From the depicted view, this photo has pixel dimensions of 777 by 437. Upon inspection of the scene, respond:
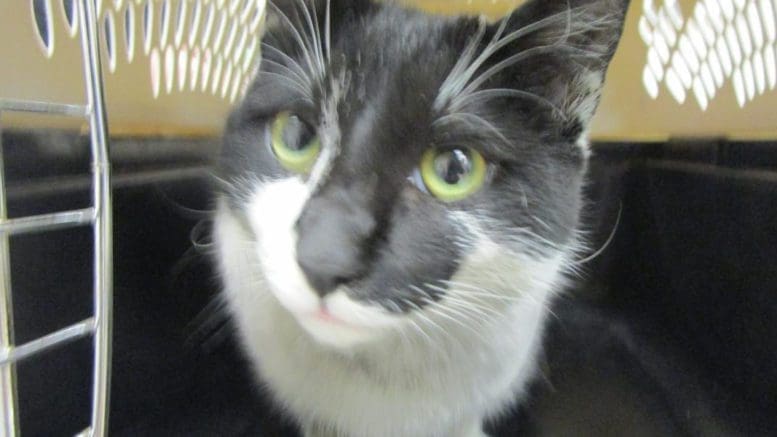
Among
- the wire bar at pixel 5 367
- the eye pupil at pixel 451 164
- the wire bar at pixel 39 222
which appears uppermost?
the eye pupil at pixel 451 164

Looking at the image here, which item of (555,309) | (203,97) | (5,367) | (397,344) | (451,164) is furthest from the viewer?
(555,309)

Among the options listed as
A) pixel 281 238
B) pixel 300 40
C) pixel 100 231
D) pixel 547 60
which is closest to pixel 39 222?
pixel 100 231

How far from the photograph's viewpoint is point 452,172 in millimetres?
609

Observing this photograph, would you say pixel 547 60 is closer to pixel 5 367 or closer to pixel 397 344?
pixel 397 344

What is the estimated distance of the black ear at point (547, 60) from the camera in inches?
23.5

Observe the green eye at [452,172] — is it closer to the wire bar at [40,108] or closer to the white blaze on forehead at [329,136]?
the white blaze on forehead at [329,136]

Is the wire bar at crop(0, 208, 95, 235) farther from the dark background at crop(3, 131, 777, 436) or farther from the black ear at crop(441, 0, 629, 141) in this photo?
the black ear at crop(441, 0, 629, 141)

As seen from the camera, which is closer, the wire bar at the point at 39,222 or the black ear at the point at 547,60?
the wire bar at the point at 39,222

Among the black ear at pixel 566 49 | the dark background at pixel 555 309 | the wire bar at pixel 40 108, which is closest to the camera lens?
the wire bar at pixel 40 108

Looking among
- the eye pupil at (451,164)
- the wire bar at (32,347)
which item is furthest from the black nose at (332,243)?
the wire bar at (32,347)

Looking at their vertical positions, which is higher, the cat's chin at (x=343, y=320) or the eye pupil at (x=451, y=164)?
the eye pupil at (x=451, y=164)

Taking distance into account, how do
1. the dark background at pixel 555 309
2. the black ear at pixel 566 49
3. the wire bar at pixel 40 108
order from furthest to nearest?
the dark background at pixel 555 309
the black ear at pixel 566 49
the wire bar at pixel 40 108

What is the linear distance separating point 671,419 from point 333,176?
69 centimetres

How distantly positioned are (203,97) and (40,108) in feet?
1.67
